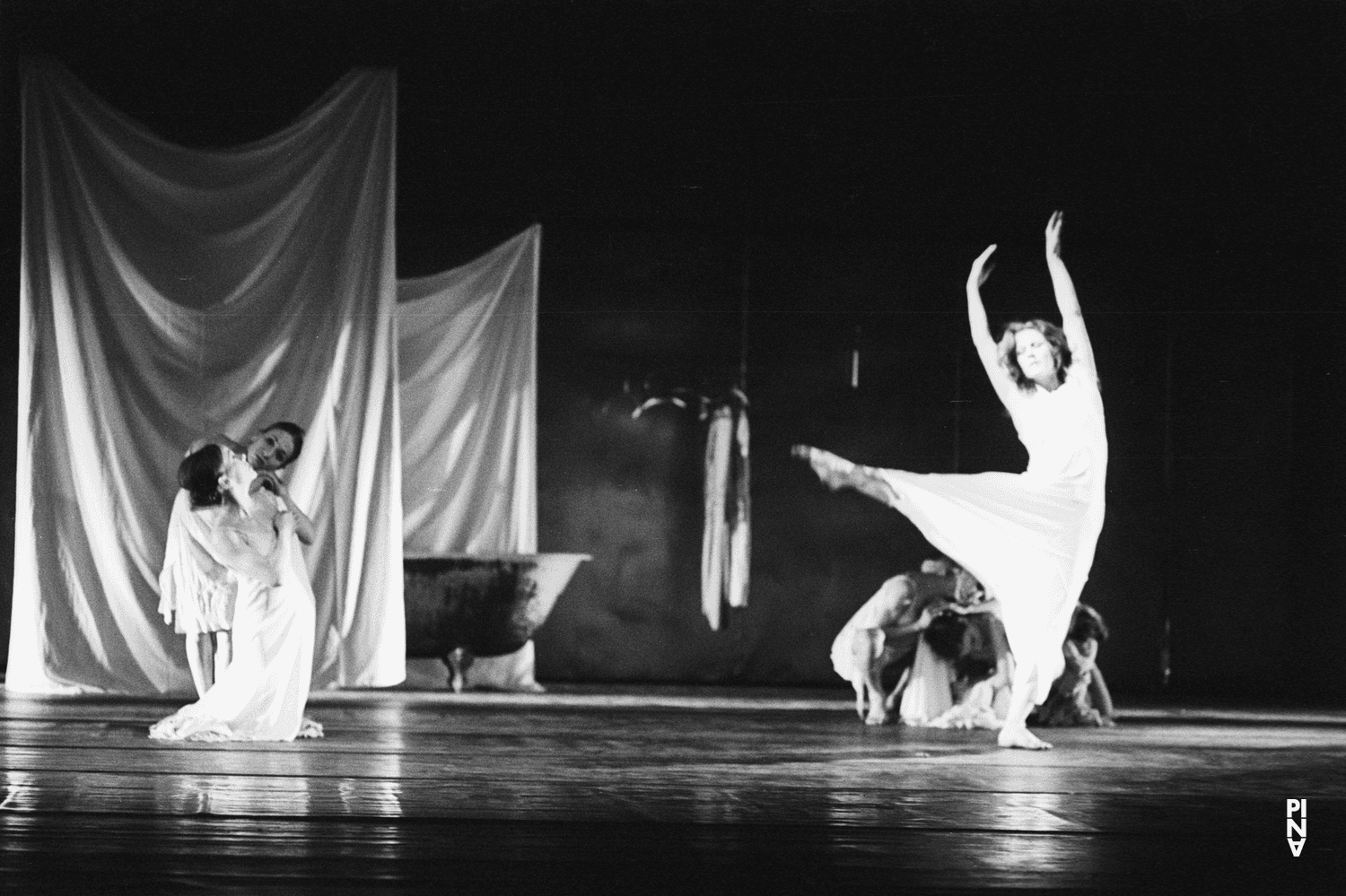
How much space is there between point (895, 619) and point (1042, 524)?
122 centimetres

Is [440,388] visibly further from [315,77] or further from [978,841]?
[978,841]

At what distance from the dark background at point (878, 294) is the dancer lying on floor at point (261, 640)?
344 centimetres

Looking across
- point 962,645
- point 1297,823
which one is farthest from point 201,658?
point 1297,823

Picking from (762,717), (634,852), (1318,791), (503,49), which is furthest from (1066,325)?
(503,49)

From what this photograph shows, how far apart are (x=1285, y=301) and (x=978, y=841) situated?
608 cm

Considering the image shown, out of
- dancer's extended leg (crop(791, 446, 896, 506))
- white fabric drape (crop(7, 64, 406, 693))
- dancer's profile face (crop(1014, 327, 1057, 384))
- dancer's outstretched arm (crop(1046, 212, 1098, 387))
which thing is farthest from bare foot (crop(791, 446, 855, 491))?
white fabric drape (crop(7, 64, 406, 693))

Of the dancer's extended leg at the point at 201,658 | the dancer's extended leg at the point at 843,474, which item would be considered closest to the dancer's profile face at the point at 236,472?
the dancer's extended leg at the point at 201,658

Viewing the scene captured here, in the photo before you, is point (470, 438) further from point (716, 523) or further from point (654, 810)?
point (654, 810)

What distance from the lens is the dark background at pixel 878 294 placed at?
8.54m

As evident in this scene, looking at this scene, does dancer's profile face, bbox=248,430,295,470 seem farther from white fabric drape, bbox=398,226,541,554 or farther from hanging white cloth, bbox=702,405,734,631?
hanging white cloth, bbox=702,405,734,631

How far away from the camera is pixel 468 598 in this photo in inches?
314

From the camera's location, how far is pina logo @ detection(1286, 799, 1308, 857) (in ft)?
11.8

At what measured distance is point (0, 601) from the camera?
8.70m

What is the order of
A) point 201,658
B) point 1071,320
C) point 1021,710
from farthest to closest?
point 201,658, point 1021,710, point 1071,320
